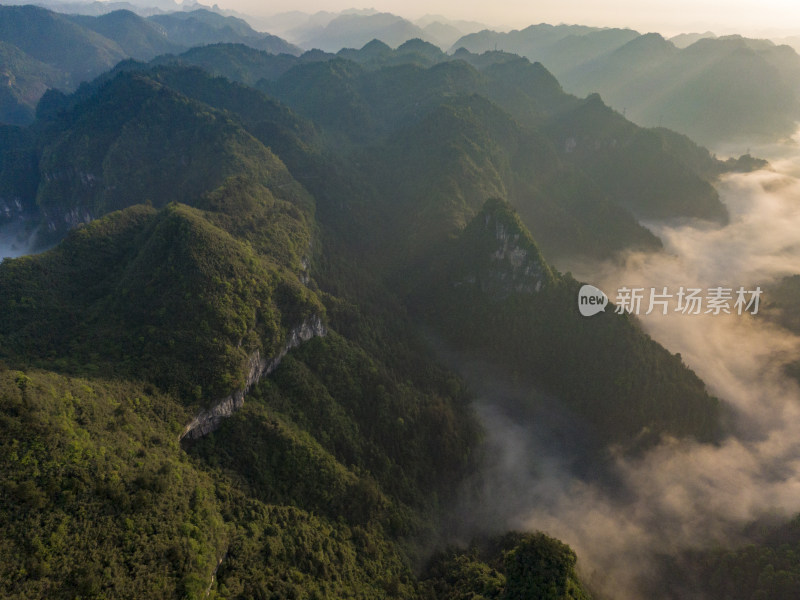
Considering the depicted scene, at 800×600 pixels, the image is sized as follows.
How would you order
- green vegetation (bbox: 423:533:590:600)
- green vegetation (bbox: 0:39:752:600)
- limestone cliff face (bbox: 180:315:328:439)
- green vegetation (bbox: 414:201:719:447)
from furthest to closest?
1. green vegetation (bbox: 414:201:719:447)
2. limestone cliff face (bbox: 180:315:328:439)
3. green vegetation (bbox: 423:533:590:600)
4. green vegetation (bbox: 0:39:752:600)

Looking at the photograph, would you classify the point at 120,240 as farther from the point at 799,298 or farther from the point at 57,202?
the point at 799,298

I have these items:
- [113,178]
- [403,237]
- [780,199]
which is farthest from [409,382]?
[780,199]

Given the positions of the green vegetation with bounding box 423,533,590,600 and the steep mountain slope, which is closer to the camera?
the steep mountain slope

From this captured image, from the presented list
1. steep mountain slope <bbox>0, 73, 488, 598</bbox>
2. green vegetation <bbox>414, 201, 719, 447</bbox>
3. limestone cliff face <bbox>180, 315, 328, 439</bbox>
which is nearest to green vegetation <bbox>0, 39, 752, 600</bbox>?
steep mountain slope <bbox>0, 73, 488, 598</bbox>

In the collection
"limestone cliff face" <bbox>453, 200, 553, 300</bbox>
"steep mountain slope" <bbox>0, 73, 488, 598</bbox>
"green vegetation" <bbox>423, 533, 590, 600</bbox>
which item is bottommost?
"green vegetation" <bbox>423, 533, 590, 600</bbox>

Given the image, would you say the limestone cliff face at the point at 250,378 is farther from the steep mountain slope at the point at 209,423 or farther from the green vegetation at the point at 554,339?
the green vegetation at the point at 554,339

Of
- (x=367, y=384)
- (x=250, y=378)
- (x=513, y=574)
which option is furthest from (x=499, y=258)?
(x=513, y=574)

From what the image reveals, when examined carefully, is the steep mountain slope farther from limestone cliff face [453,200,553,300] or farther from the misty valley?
limestone cliff face [453,200,553,300]
